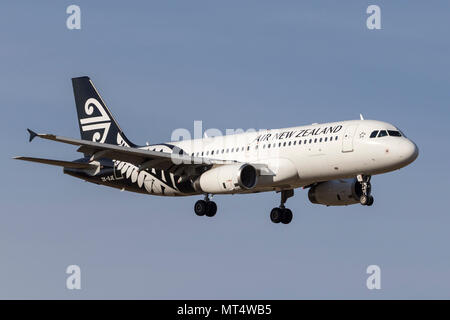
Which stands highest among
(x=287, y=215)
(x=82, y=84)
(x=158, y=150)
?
(x=82, y=84)

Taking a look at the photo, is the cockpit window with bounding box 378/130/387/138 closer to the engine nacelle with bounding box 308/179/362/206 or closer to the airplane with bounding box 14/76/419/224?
the airplane with bounding box 14/76/419/224

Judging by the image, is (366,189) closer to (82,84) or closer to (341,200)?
(341,200)

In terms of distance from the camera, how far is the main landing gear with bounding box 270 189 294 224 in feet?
236

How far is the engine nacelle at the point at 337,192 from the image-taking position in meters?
70.7

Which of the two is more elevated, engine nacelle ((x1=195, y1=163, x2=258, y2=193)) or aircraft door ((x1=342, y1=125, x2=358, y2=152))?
aircraft door ((x1=342, y1=125, x2=358, y2=152))

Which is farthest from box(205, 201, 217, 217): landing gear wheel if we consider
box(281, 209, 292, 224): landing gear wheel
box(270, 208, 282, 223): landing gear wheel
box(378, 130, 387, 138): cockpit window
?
box(378, 130, 387, 138): cockpit window

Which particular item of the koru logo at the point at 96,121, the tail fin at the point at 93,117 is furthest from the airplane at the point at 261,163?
the koru logo at the point at 96,121

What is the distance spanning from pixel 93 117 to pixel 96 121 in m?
0.41

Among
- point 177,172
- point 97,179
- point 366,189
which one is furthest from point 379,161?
point 97,179

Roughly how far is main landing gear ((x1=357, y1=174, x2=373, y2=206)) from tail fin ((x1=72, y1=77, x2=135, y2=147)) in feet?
61.9

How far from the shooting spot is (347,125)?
65.4m

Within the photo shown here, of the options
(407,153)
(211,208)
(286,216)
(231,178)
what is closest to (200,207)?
(211,208)

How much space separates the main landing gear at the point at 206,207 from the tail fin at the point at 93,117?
377 inches

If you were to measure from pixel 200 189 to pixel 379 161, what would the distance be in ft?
39.5
